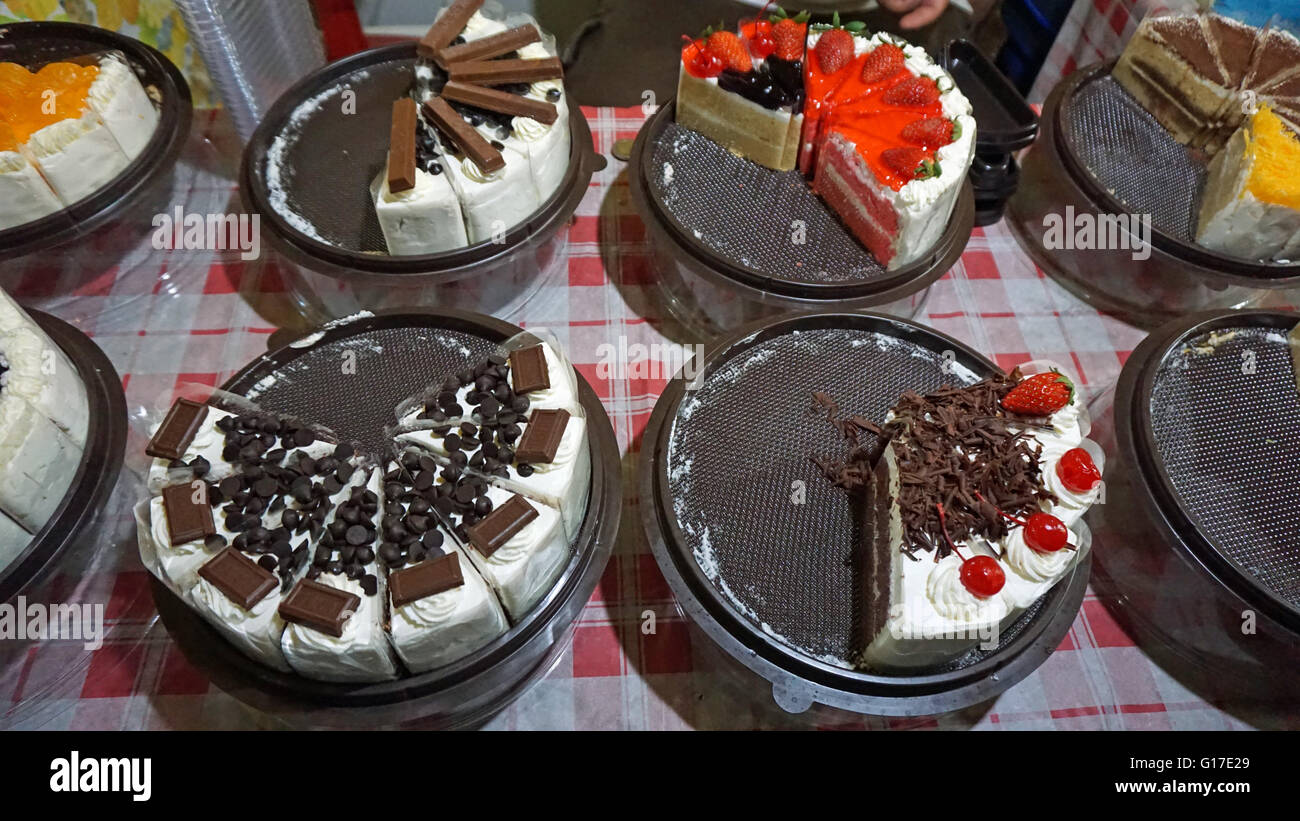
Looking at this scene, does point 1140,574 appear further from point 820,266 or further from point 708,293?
point 708,293

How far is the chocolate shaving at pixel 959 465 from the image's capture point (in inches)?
81.9

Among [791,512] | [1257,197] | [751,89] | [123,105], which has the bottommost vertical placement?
[791,512]

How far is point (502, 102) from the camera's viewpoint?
2867 millimetres

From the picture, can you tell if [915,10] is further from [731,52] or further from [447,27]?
[447,27]

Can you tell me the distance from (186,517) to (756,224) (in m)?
2.08

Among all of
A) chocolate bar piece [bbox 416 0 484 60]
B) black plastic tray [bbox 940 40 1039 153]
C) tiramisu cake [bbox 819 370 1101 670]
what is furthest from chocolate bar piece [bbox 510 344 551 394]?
black plastic tray [bbox 940 40 1039 153]

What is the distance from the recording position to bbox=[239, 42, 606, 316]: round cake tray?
2725mm

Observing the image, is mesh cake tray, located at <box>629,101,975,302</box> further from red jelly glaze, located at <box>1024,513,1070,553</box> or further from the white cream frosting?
the white cream frosting

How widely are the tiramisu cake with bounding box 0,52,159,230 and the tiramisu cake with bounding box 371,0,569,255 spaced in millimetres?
972

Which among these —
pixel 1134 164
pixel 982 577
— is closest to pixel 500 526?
pixel 982 577

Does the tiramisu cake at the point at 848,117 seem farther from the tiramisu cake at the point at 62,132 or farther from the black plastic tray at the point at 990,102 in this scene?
the tiramisu cake at the point at 62,132

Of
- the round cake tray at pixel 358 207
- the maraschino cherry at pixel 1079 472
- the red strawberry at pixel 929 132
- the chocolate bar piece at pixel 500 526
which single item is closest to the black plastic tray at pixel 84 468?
the round cake tray at pixel 358 207
